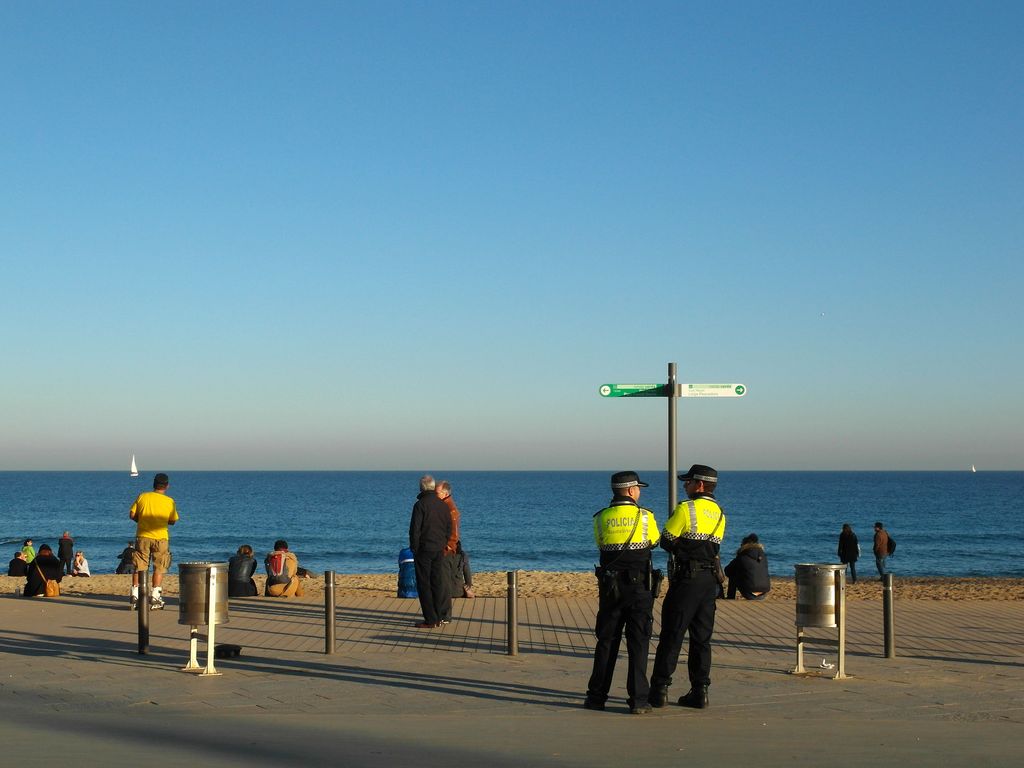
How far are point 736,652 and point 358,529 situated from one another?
68905mm

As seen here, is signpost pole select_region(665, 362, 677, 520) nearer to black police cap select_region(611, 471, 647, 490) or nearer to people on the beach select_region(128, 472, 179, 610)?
black police cap select_region(611, 471, 647, 490)

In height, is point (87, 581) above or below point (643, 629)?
below

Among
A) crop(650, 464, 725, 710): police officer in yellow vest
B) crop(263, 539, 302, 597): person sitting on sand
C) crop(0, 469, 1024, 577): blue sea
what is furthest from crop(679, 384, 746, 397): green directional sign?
crop(0, 469, 1024, 577): blue sea

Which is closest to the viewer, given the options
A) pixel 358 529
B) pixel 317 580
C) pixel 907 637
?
pixel 907 637

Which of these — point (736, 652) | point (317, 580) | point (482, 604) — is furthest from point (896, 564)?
point (736, 652)

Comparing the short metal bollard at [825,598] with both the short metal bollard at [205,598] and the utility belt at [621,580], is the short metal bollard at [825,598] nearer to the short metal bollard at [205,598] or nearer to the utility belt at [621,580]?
the utility belt at [621,580]

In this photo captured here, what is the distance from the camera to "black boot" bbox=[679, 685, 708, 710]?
902 centimetres

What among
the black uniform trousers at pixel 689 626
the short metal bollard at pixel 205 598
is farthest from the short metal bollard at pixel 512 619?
the black uniform trousers at pixel 689 626

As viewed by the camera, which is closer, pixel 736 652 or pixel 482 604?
pixel 736 652

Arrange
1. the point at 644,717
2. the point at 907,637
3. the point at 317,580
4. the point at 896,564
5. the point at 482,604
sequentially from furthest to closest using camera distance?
1. the point at 896,564
2. the point at 317,580
3. the point at 482,604
4. the point at 907,637
5. the point at 644,717

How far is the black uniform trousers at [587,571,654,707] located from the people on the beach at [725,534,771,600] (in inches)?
404

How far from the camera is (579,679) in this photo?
10414mm

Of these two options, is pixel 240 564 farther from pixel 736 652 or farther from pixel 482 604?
pixel 736 652

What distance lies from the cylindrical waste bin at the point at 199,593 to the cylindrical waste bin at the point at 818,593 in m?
4.88
